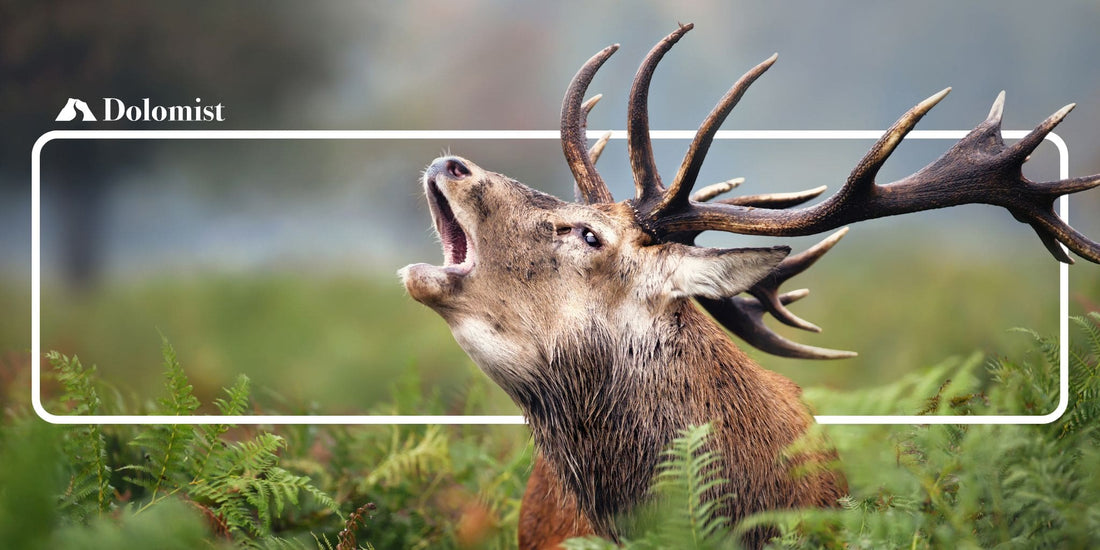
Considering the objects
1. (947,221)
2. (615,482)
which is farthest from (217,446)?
(947,221)

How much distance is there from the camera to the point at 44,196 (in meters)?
3.66

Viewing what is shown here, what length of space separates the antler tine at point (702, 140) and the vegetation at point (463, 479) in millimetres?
771

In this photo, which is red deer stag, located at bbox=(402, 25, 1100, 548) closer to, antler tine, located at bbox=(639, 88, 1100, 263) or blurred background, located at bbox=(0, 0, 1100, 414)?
antler tine, located at bbox=(639, 88, 1100, 263)

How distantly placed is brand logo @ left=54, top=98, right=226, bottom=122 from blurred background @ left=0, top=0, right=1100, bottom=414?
3 centimetres

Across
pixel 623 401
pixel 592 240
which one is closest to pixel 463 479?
pixel 623 401

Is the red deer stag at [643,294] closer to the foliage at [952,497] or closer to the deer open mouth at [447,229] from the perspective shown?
the deer open mouth at [447,229]

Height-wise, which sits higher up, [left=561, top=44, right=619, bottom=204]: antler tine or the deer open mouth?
[left=561, top=44, right=619, bottom=204]: antler tine

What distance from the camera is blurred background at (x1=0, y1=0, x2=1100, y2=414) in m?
3.80

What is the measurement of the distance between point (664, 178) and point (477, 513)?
1.61 meters

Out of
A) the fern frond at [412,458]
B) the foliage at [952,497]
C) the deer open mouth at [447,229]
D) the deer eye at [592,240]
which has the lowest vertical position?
the fern frond at [412,458]

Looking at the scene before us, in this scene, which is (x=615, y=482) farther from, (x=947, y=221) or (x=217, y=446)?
(x=947, y=221)

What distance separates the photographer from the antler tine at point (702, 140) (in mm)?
2584

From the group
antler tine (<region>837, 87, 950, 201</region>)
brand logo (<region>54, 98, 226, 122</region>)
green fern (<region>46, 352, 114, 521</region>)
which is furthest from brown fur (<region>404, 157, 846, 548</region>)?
brand logo (<region>54, 98, 226, 122</region>)

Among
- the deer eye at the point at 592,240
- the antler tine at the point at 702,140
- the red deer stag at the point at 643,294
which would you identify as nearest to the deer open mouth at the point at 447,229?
the red deer stag at the point at 643,294
